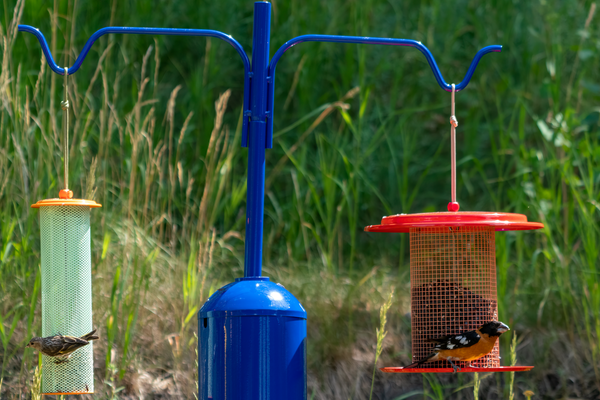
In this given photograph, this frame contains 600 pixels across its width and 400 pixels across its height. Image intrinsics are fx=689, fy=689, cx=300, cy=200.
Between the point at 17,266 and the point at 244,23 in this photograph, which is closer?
the point at 17,266

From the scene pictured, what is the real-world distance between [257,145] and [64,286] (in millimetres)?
965

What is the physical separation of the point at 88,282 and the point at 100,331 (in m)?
1.39

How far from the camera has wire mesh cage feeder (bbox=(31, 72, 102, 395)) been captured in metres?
2.78

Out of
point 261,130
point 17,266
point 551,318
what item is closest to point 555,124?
point 551,318

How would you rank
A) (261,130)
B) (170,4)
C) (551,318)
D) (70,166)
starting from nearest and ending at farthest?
(261,130) → (70,166) → (551,318) → (170,4)

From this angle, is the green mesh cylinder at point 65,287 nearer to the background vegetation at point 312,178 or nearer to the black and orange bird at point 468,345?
the background vegetation at point 312,178

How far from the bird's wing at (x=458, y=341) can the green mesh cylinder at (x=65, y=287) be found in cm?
145

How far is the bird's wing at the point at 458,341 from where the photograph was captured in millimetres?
2740

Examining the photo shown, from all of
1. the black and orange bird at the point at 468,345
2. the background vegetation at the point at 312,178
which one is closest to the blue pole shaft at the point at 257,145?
the black and orange bird at the point at 468,345

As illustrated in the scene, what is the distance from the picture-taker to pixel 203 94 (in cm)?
618

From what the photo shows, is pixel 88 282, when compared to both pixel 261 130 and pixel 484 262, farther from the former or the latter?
pixel 484 262

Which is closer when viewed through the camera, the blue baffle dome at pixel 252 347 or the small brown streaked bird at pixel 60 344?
the blue baffle dome at pixel 252 347

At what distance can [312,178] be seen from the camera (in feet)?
19.6

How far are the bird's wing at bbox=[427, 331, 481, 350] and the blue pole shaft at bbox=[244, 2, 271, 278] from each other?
→ 795mm
